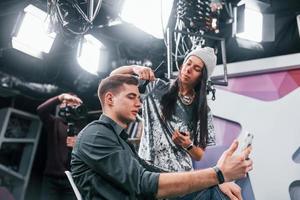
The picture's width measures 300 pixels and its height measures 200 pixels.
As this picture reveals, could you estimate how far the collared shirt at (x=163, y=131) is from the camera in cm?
208

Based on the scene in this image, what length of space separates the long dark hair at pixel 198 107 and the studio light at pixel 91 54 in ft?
5.90

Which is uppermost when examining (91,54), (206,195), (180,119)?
(91,54)

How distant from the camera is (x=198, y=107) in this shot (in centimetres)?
227

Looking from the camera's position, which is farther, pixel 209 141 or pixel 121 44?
pixel 121 44

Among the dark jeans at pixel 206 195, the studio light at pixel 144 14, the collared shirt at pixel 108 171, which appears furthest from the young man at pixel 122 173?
the studio light at pixel 144 14

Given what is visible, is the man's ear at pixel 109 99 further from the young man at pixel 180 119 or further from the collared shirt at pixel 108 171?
the young man at pixel 180 119

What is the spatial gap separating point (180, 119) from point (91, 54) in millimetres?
2069

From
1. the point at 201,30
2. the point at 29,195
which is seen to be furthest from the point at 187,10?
the point at 29,195

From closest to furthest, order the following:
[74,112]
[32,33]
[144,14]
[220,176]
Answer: [220,176]
[74,112]
[144,14]
[32,33]

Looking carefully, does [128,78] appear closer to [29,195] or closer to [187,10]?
[187,10]

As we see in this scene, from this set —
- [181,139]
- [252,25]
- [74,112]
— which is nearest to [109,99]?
[181,139]

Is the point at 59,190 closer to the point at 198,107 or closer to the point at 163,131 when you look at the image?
the point at 163,131

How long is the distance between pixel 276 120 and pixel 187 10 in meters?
1.28

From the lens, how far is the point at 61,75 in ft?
15.4
